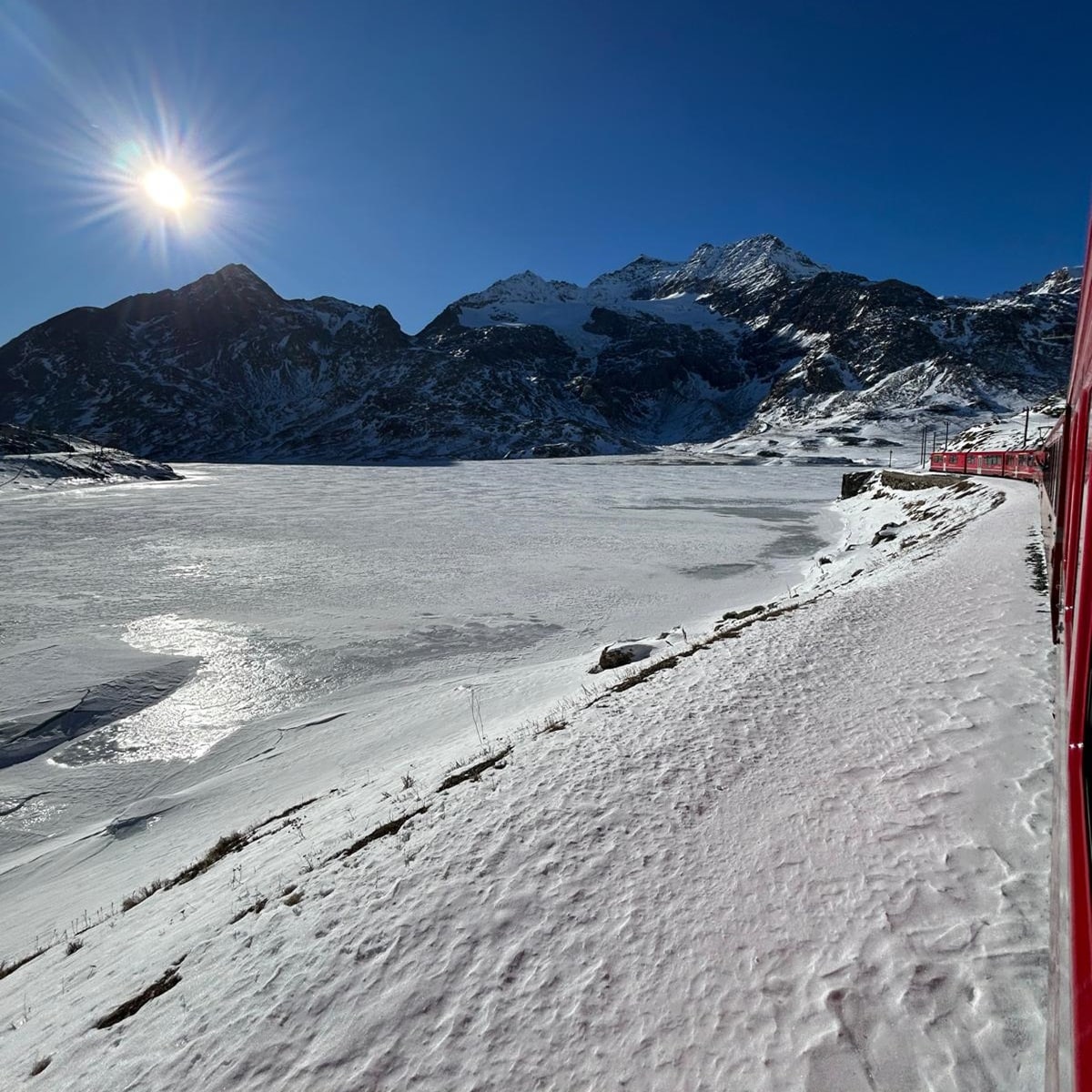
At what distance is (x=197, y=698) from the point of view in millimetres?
12406

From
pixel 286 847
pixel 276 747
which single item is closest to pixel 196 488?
pixel 276 747

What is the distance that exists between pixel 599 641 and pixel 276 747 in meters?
8.06

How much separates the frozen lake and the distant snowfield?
181cm

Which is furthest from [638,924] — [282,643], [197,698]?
[282,643]

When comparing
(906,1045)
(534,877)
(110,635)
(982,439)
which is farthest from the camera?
(982,439)

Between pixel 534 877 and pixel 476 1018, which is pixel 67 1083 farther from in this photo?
pixel 534 877

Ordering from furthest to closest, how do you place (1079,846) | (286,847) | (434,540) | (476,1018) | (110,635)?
(434,540) < (110,635) < (286,847) < (476,1018) < (1079,846)

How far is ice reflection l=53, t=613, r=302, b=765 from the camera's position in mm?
10625

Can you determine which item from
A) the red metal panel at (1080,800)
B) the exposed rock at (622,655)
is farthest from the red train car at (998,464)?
the red metal panel at (1080,800)

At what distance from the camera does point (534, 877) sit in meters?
4.71

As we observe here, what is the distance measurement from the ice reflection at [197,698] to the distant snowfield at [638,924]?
10.0 ft

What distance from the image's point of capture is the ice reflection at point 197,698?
1062cm

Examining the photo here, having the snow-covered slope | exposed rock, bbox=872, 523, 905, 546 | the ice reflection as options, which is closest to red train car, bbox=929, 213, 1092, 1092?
the ice reflection

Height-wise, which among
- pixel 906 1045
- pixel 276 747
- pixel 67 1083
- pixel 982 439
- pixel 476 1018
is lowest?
pixel 276 747
